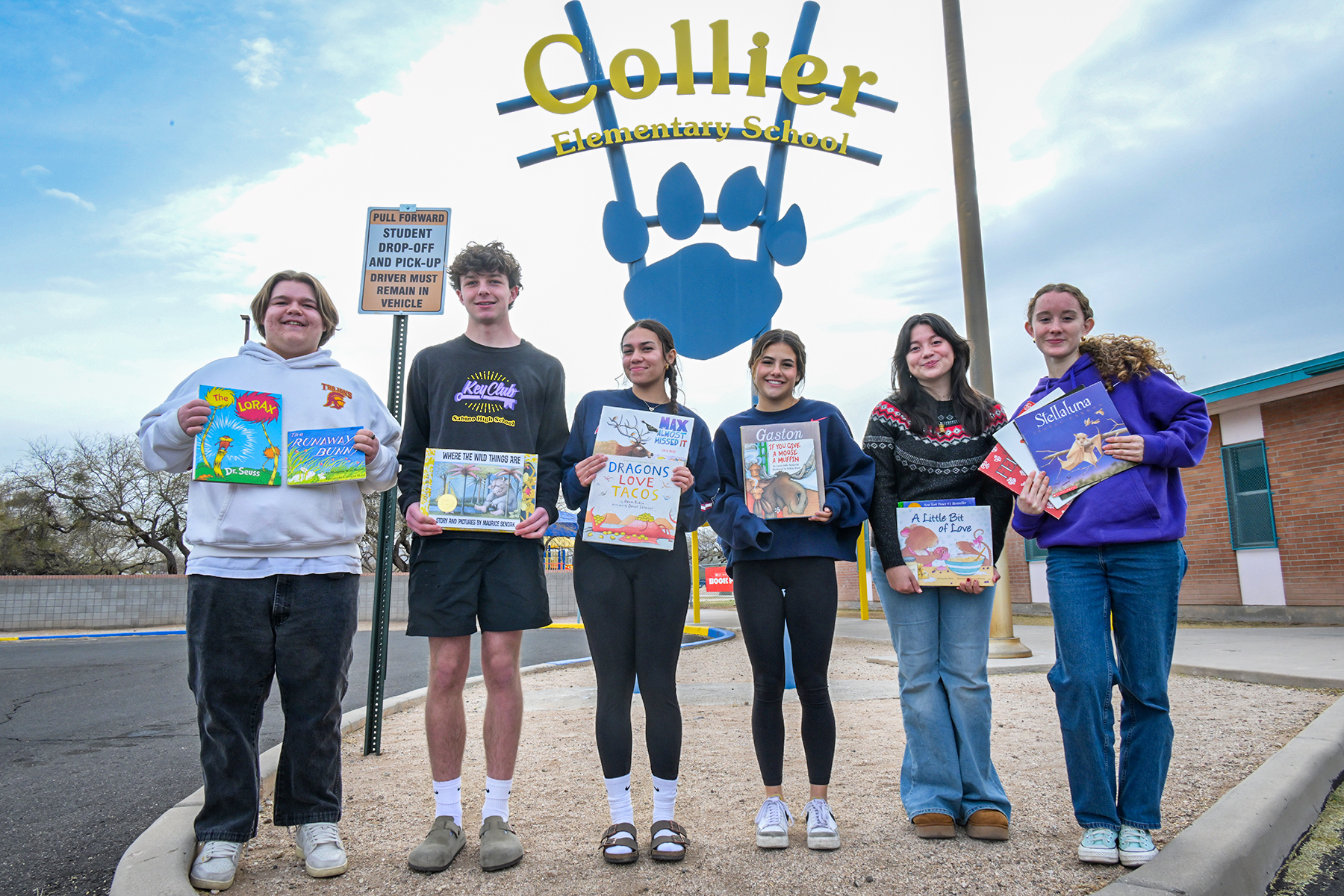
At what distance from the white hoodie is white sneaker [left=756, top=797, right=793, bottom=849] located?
1.67 metres

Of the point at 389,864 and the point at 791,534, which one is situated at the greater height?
the point at 791,534

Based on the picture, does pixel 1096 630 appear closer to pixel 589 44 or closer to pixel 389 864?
pixel 389 864

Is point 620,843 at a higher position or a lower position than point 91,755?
higher

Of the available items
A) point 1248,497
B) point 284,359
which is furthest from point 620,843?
point 1248,497

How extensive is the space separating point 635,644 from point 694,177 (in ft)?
16.6

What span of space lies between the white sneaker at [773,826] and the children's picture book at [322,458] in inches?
70.3

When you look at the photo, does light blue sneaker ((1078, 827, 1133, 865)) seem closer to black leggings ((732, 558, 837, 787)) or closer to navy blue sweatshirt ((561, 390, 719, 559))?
black leggings ((732, 558, 837, 787))

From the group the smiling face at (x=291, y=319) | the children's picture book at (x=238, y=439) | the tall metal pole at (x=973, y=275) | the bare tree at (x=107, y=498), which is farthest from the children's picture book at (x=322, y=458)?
the bare tree at (x=107, y=498)

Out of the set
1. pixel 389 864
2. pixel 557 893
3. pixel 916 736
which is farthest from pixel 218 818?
pixel 916 736

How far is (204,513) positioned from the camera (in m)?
2.57

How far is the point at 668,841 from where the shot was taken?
2494 millimetres

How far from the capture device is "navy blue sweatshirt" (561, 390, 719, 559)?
2.91m

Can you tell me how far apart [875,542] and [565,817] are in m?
1.59

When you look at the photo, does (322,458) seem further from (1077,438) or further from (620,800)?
(1077,438)
